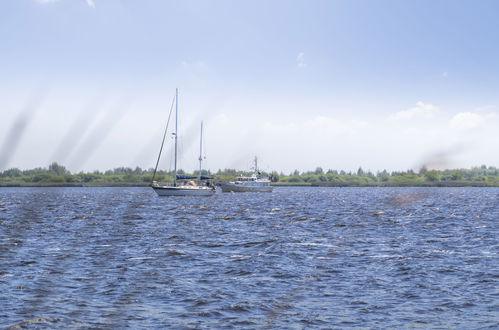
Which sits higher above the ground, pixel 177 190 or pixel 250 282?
pixel 177 190

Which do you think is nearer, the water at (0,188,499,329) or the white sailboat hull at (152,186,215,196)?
the water at (0,188,499,329)

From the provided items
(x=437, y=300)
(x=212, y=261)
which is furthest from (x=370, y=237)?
(x=437, y=300)

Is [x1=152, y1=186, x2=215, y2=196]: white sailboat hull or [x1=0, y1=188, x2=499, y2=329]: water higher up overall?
[x1=152, y1=186, x2=215, y2=196]: white sailboat hull

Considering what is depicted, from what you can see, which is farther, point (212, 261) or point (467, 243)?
point (467, 243)

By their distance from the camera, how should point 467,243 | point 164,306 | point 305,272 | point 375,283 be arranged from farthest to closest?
point 467,243 < point 305,272 < point 375,283 < point 164,306

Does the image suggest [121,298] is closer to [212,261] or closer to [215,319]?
[215,319]

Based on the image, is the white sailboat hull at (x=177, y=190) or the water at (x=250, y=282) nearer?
the water at (x=250, y=282)

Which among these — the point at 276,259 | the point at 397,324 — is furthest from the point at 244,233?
the point at 397,324

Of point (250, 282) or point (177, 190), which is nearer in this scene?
point (250, 282)

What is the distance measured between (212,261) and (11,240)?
2037 centimetres

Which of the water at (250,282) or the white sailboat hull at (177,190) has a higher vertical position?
the white sailboat hull at (177,190)

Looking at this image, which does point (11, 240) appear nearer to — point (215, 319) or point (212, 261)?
point (212, 261)

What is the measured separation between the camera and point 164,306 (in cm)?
2081

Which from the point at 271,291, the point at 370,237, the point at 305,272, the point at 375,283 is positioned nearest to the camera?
the point at 271,291
